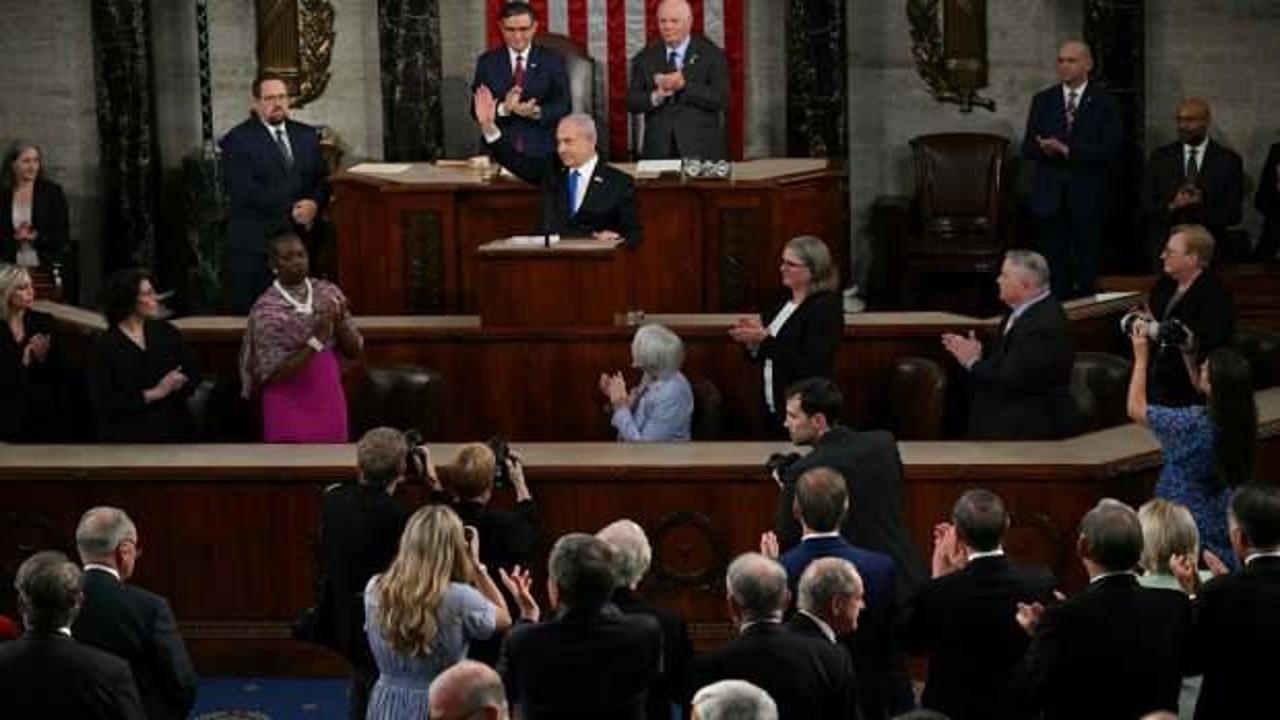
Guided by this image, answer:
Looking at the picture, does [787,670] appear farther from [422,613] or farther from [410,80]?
[410,80]

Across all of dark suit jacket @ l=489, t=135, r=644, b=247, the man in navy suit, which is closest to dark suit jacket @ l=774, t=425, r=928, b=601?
dark suit jacket @ l=489, t=135, r=644, b=247

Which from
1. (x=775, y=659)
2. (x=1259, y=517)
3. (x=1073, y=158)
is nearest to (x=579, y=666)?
(x=775, y=659)

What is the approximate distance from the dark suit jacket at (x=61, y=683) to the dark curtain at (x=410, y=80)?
33.4 feet

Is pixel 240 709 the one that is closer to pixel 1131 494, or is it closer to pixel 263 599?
pixel 263 599

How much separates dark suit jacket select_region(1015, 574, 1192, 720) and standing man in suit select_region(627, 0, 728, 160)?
7835 mm

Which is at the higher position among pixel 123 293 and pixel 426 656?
pixel 123 293

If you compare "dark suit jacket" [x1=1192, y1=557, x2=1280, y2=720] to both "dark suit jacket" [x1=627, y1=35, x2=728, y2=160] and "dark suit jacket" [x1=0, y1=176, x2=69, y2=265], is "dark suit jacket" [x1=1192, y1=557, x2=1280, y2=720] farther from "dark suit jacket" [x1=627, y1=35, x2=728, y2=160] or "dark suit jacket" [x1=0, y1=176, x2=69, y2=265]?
"dark suit jacket" [x1=0, y1=176, x2=69, y2=265]

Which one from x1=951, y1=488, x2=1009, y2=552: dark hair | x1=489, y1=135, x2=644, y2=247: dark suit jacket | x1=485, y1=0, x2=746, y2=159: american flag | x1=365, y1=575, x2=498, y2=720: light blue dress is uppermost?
x1=485, y1=0, x2=746, y2=159: american flag

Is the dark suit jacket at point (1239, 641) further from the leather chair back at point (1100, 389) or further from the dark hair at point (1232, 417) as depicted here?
the leather chair back at point (1100, 389)

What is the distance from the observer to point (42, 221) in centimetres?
1645

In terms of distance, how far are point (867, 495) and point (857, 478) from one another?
0.26 feet

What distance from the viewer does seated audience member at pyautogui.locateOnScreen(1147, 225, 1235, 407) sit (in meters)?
11.4

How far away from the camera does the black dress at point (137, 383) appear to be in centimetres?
1165

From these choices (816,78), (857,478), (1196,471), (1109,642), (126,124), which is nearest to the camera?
(1109,642)
